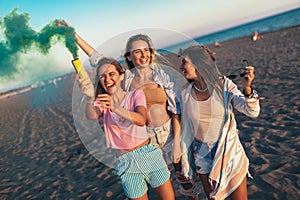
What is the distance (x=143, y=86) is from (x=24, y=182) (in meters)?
6.10

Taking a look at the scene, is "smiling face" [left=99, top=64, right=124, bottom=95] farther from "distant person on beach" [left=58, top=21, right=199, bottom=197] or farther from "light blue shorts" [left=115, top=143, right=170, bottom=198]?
"light blue shorts" [left=115, top=143, right=170, bottom=198]

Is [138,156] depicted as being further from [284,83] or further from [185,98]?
[284,83]

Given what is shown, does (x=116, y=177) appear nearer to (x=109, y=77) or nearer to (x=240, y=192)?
(x=240, y=192)

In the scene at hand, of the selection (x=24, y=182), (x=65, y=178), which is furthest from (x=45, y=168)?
(x=65, y=178)

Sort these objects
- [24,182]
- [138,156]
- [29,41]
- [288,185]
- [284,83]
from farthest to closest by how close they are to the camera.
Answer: [284,83], [24,182], [288,185], [29,41], [138,156]

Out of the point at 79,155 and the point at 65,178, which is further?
the point at 79,155

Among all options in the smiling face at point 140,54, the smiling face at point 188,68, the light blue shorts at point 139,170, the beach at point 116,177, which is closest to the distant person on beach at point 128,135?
the light blue shorts at point 139,170

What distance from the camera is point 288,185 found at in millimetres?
4211

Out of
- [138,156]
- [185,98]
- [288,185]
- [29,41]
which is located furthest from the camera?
[288,185]

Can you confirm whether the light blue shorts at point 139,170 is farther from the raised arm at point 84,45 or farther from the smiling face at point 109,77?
the raised arm at point 84,45

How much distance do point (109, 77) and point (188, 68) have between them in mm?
902

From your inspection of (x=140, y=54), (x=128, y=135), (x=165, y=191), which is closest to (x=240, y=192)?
(x=165, y=191)

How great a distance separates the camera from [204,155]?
9.68 feet

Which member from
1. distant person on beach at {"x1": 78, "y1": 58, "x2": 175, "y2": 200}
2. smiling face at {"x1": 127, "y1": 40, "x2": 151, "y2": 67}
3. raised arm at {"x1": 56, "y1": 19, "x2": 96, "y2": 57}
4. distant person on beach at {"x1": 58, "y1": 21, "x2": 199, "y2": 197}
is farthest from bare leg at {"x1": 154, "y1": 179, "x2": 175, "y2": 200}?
raised arm at {"x1": 56, "y1": 19, "x2": 96, "y2": 57}
